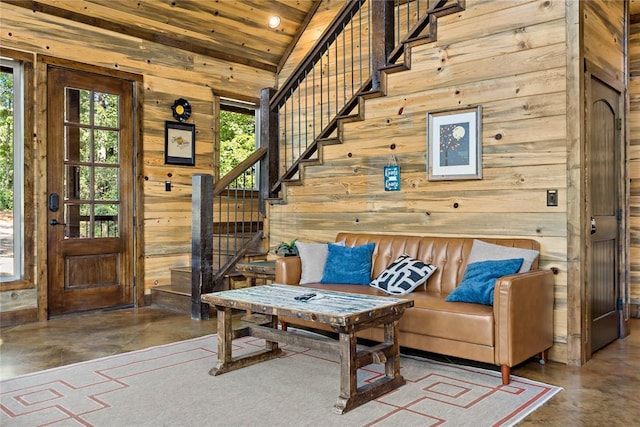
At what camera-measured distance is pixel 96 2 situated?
17.3 feet

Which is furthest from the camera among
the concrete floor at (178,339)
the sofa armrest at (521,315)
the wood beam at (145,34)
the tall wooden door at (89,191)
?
the tall wooden door at (89,191)

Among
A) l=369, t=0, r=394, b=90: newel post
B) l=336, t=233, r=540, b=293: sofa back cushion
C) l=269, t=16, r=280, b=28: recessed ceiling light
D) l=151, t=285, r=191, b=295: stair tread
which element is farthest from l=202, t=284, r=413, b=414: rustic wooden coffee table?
l=269, t=16, r=280, b=28: recessed ceiling light

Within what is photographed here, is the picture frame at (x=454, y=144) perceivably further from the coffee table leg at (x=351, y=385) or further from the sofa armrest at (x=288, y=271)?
the coffee table leg at (x=351, y=385)

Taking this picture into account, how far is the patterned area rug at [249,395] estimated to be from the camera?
2641 mm

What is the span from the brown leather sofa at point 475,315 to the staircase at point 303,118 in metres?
1.41

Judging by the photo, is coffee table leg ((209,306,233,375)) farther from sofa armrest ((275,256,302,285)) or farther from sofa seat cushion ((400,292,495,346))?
sofa seat cushion ((400,292,495,346))

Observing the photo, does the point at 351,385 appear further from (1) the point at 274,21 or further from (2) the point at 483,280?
(1) the point at 274,21

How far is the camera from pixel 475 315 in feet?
10.7

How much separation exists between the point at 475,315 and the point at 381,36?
2.66m

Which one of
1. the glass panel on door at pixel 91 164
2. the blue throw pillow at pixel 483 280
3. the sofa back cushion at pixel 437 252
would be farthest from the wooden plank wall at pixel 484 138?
the glass panel on door at pixel 91 164

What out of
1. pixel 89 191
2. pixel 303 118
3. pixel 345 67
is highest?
pixel 345 67

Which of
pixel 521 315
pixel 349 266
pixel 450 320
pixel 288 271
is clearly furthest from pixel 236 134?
pixel 521 315

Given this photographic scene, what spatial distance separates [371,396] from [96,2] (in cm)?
451

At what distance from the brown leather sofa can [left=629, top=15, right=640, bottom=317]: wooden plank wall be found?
2216 mm
